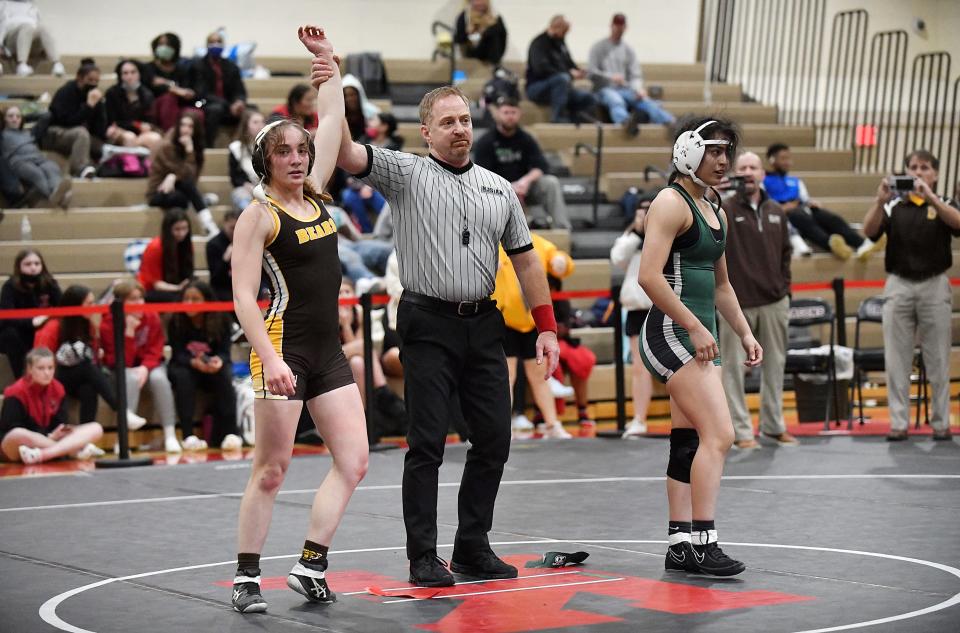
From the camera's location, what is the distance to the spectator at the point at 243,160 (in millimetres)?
13469

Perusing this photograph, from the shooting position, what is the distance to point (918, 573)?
18.5ft

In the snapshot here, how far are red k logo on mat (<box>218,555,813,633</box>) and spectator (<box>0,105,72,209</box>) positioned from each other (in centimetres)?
847

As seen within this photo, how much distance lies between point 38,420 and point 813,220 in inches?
321

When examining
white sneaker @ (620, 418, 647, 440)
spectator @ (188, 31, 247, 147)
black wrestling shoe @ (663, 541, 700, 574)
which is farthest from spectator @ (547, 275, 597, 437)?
black wrestling shoe @ (663, 541, 700, 574)

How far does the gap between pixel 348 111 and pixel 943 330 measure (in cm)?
584

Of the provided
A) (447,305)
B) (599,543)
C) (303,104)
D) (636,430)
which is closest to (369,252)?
(303,104)

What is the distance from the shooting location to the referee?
5.77m

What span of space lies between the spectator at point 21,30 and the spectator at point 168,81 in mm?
1149

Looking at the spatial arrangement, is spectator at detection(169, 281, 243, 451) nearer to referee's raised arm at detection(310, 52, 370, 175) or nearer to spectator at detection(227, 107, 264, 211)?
spectator at detection(227, 107, 264, 211)

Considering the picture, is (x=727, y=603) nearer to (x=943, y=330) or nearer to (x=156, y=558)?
(x=156, y=558)

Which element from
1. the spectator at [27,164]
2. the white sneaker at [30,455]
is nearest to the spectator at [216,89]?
the spectator at [27,164]

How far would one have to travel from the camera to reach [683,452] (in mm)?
6035

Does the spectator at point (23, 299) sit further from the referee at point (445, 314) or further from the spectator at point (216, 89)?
the referee at point (445, 314)

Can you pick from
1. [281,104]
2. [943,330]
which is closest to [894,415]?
[943,330]
